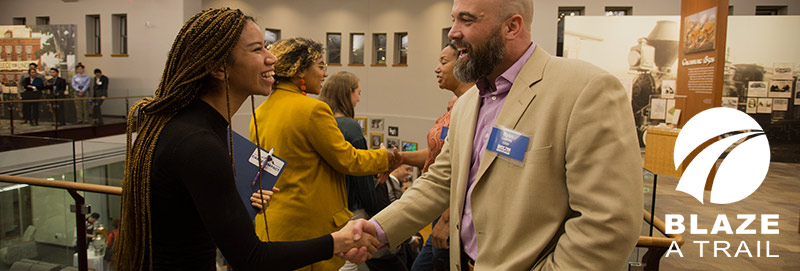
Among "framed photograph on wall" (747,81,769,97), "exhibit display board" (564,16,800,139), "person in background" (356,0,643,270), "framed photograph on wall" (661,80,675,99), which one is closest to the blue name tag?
"person in background" (356,0,643,270)

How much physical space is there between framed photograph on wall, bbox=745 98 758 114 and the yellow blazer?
41.8ft

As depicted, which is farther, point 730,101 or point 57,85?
point 57,85

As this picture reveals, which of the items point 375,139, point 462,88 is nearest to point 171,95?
point 462,88

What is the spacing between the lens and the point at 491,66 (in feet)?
5.33

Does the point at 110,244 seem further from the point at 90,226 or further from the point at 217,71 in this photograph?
the point at 217,71

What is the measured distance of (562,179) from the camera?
1.41 meters

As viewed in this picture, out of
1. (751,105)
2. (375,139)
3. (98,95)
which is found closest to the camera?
(751,105)

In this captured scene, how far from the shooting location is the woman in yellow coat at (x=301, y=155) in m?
2.55

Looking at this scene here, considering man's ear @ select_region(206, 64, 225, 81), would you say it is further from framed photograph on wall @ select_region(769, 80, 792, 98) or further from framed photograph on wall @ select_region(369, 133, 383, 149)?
framed photograph on wall @ select_region(369, 133, 383, 149)

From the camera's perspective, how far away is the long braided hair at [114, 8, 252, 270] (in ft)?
4.69

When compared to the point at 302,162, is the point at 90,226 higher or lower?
lower

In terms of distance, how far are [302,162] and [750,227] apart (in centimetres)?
632

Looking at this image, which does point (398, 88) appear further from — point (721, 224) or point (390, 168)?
point (390, 168)

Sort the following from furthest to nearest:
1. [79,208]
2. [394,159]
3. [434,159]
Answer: [79,208], [394,159], [434,159]
